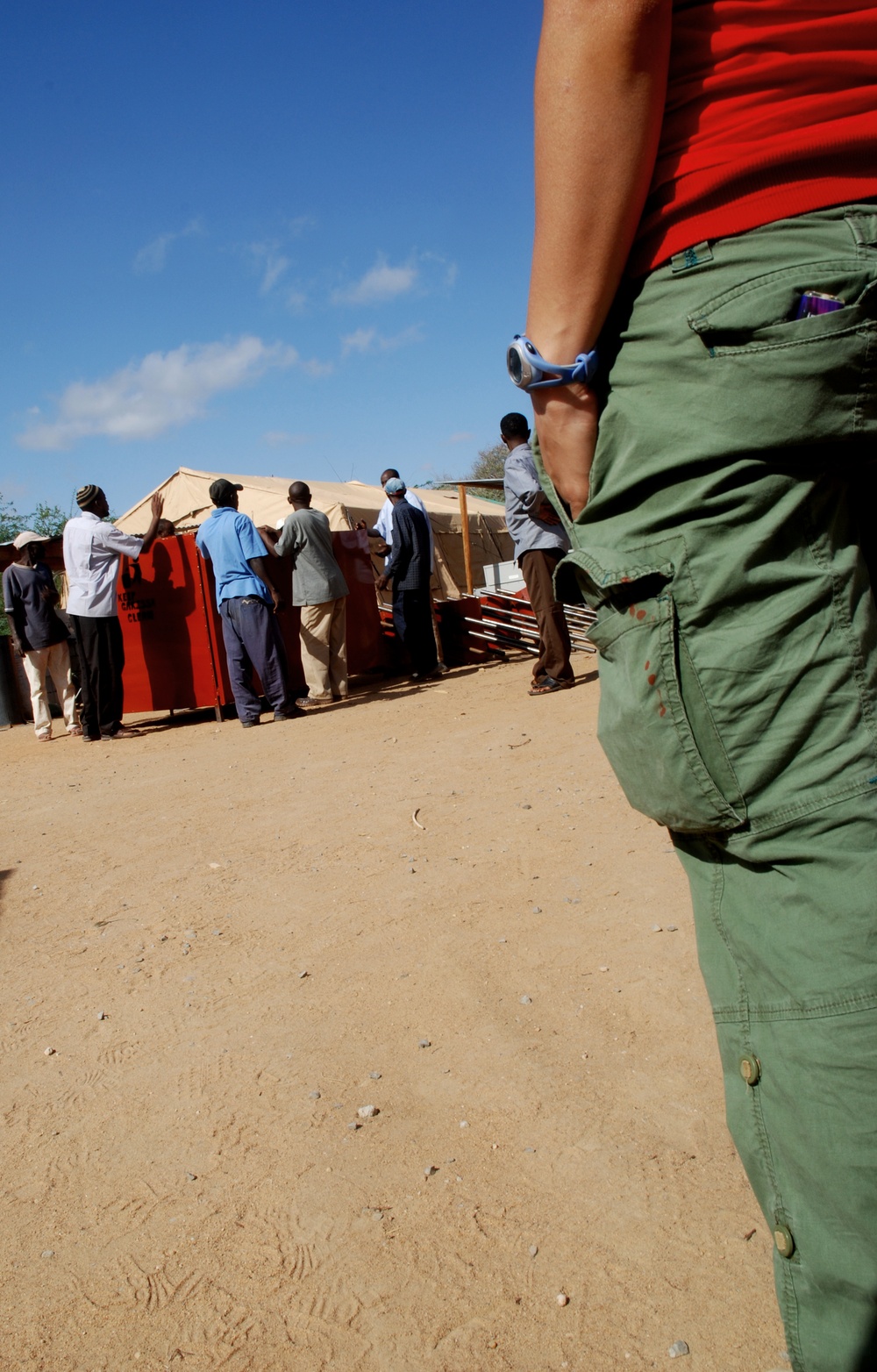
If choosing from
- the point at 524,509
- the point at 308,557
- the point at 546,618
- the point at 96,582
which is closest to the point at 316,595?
the point at 308,557

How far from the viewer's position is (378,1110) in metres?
2.09

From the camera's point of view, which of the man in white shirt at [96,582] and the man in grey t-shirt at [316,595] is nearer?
the man in white shirt at [96,582]

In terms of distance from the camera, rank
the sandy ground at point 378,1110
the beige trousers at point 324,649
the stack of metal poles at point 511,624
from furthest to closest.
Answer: the stack of metal poles at point 511,624 → the beige trousers at point 324,649 → the sandy ground at point 378,1110

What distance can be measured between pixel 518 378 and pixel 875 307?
410mm

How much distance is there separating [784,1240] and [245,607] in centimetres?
698

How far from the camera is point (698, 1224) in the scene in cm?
168

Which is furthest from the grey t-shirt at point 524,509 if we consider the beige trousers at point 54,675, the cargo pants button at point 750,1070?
the cargo pants button at point 750,1070

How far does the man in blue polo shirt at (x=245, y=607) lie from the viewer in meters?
7.64

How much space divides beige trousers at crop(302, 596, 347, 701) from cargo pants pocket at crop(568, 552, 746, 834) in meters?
7.49

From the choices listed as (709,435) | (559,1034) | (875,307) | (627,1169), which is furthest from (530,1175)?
(875,307)

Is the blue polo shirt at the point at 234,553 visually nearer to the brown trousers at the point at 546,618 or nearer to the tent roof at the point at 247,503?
the brown trousers at the point at 546,618

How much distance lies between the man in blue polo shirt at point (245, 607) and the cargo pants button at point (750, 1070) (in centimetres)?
684

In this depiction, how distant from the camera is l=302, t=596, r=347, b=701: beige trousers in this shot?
853 cm

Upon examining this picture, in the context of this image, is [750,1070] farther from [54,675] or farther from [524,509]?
[54,675]
